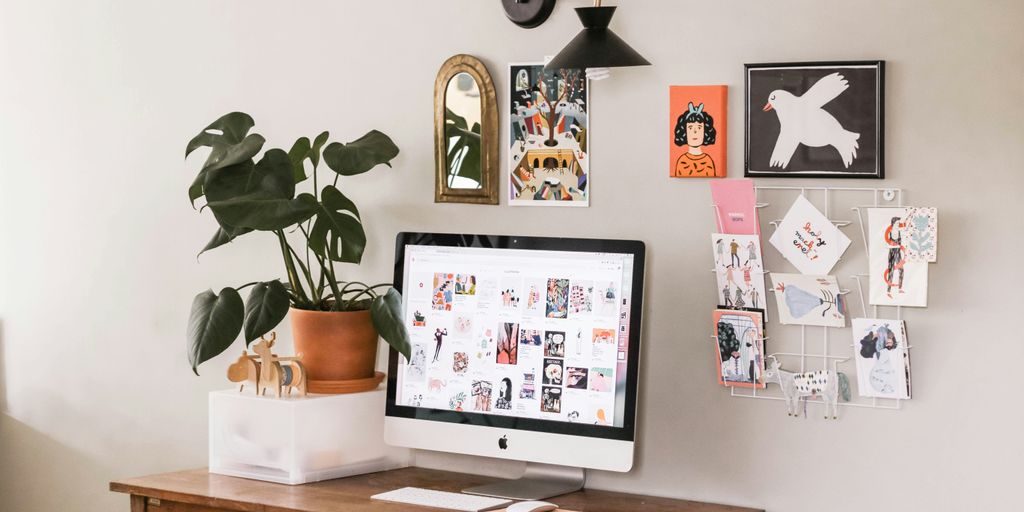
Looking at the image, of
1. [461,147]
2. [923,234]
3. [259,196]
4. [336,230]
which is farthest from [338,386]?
[923,234]

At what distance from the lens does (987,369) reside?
6.20ft

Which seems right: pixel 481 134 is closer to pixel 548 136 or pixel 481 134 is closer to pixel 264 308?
pixel 548 136

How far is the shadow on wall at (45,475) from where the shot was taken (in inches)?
110

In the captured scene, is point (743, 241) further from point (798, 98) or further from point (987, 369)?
point (987, 369)

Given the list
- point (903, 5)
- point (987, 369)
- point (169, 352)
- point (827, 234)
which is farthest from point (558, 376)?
point (169, 352)

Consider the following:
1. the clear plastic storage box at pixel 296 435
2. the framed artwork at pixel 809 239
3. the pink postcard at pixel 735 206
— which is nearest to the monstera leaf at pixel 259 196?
the clear plastic storage box at pixel 296 435

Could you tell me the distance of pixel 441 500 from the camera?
2.00 meters

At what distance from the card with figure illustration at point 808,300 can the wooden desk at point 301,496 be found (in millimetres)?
362

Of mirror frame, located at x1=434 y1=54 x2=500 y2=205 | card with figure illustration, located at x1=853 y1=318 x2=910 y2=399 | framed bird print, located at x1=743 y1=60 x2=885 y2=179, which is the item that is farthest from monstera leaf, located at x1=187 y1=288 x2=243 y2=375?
card with figure illustration, located at x1=853 y1=318 x2=910 y2=399

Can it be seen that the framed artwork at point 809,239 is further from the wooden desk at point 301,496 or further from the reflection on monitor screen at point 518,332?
the wooden desk at point 301,496

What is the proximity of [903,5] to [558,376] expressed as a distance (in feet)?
2.92

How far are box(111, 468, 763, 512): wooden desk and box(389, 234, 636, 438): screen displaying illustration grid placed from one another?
159mm

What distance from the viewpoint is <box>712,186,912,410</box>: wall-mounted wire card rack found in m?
1.97

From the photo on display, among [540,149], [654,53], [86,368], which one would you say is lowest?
[86,368]
